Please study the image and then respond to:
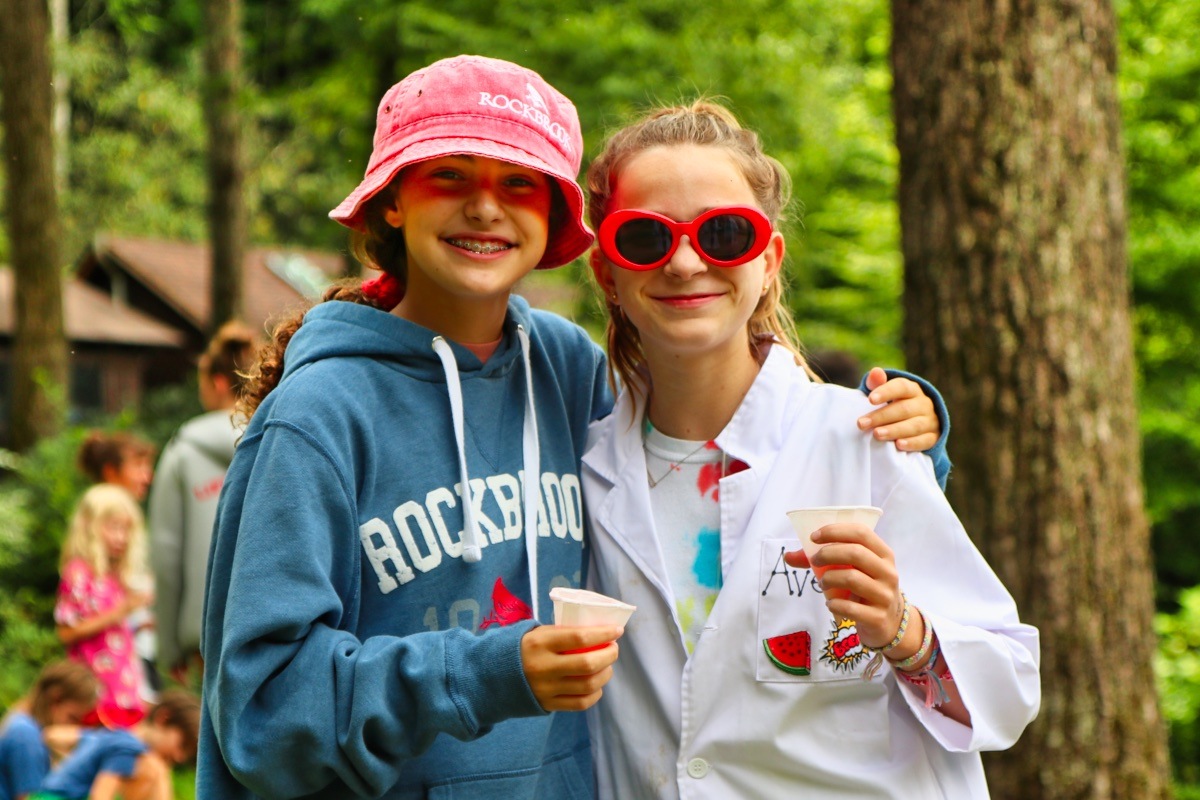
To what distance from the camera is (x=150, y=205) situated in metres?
30.3

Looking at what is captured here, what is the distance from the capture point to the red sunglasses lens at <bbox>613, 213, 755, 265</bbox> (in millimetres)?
2443

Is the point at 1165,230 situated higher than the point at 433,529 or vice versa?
the point at 1165,230

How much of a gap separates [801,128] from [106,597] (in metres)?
11.9

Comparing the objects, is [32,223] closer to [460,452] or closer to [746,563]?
[460,452]

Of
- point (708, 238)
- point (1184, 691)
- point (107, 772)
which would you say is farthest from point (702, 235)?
point (1184, 691)

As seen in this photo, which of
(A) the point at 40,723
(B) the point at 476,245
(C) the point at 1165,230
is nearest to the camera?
(B) the point at 476,245

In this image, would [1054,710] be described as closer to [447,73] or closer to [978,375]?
[978,375]

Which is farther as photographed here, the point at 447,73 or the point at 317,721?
the point at 447,73

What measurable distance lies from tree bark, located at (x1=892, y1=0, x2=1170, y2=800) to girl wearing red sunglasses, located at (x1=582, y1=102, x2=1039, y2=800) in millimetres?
1736

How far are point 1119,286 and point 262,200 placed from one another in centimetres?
2987

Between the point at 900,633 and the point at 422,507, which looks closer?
the point at 900,633

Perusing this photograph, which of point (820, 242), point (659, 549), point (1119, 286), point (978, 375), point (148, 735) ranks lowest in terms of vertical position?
A: point (148, 735)

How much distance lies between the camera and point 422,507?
2291 mm

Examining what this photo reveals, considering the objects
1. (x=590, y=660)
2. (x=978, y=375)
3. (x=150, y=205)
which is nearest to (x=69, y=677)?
(x=978, y=375)
